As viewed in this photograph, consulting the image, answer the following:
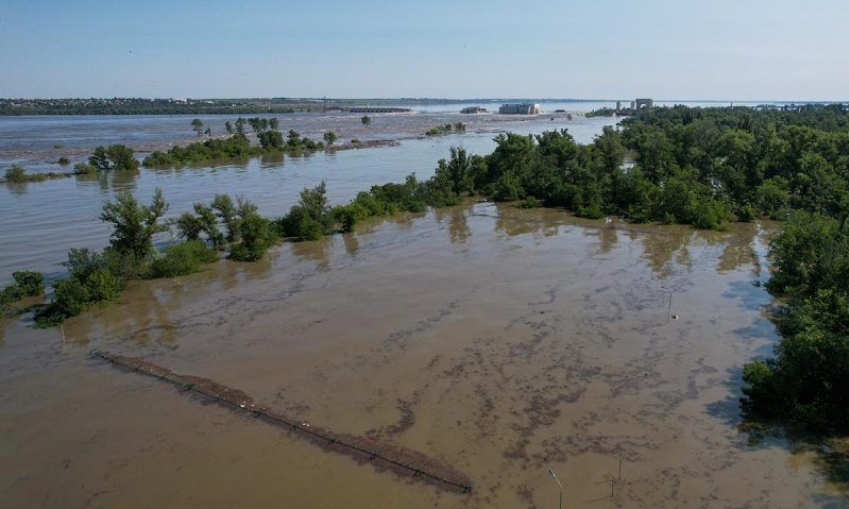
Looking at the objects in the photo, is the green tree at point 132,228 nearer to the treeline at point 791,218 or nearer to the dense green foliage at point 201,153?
the treeline at point 791,218

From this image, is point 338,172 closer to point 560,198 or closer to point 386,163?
point 386,163

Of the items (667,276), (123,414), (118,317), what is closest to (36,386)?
(123,414)

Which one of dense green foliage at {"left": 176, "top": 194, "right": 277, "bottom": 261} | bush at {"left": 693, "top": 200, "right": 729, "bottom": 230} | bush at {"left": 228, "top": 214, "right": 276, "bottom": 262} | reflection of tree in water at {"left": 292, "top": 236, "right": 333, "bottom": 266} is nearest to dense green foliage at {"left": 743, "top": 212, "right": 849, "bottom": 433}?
bush at {"left": 693, "top": 200, "right": 729, "bottom": 230}

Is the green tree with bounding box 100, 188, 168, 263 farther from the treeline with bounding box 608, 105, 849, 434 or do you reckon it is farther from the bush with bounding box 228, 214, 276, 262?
the treeline with bounding box 608, 105, 849, 434

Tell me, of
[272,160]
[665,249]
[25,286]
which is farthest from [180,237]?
[272,160]

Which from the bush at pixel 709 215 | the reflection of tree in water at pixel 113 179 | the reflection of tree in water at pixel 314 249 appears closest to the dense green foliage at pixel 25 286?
the reflection of tree in water at pixel 314 249
